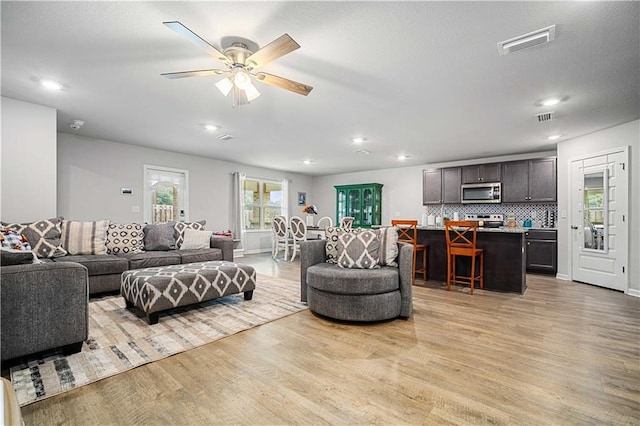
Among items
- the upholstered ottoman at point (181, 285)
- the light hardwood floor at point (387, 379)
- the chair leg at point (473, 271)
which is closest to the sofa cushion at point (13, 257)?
the upholstered ottoman at point (181, 285)

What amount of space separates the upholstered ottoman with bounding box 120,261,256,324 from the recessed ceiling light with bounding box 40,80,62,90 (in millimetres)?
2112

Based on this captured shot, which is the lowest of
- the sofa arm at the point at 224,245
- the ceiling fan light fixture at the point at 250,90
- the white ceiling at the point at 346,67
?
the sofa arm at the point at 224,245

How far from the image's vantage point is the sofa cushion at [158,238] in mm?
4398

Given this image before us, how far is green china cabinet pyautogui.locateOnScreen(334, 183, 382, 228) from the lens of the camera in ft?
26.6

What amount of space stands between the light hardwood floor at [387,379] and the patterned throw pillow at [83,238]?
272 centimetres

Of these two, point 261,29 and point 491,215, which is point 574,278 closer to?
point 491,215

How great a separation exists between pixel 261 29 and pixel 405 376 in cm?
262

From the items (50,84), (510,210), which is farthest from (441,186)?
(50,84)

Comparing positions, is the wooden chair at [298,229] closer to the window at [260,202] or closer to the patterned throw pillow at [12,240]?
the window at [260,202]

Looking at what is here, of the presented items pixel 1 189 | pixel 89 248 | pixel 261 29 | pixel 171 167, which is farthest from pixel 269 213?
pixel 261 29

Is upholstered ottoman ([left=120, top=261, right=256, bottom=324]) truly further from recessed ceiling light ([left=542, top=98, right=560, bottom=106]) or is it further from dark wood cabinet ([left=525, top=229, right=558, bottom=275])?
dark wood cabinet ([left=525, top=229, right=558, bottom=275])

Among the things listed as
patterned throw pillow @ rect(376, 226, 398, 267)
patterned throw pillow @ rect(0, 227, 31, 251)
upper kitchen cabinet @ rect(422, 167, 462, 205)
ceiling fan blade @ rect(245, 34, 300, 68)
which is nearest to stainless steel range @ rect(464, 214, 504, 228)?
upper kitchen cabinet @ rect(422, 167, 462, 205)

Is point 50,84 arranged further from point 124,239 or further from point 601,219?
point 601,219

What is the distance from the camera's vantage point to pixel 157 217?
5.97 metres
